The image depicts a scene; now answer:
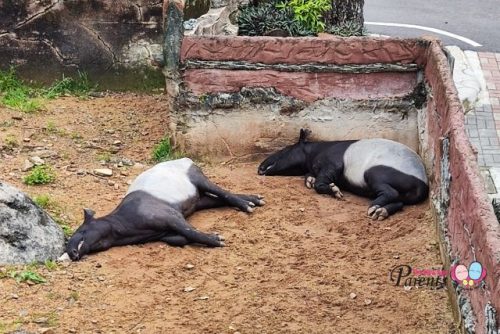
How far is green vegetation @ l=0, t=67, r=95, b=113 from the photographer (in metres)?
9.13

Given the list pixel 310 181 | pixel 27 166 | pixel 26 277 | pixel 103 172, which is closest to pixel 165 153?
pixel 103 172

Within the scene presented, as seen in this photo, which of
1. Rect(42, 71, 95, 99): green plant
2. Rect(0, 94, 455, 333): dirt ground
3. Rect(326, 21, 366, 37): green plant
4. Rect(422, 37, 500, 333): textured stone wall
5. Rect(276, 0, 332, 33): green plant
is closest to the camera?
Rect(422, 37, 500, 333): textured stone wall

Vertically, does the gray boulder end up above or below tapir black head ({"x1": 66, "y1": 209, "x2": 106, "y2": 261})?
above

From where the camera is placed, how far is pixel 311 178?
7.79 m

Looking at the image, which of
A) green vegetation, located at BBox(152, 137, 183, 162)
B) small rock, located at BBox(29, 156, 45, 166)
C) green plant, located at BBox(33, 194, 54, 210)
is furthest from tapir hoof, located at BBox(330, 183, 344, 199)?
small rock, located at BBox(29, 156, 45, 166)

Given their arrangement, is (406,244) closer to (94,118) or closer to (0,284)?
(0,284)

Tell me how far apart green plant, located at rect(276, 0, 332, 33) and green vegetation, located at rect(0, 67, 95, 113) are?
7.67 feet

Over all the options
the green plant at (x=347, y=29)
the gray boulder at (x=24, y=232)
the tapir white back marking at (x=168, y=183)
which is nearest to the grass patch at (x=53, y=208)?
the gray boulder at (x=24, y=232)

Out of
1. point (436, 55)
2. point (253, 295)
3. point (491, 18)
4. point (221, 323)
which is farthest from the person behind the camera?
point (491, 18)

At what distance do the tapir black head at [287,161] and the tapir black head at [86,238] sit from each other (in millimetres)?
2044

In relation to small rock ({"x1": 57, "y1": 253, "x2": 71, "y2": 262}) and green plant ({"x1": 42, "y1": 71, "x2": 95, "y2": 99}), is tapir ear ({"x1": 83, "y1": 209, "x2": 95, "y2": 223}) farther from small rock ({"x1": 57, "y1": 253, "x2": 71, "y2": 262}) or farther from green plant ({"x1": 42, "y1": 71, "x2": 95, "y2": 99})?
green plant ({"x1": 42, "y1": 71, "x2": 95, "y2": 99})

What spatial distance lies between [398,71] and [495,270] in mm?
3964

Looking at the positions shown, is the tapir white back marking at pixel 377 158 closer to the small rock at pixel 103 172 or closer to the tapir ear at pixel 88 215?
the small rock at pixel 103 172

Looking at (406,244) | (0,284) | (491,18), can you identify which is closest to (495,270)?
(406,244)
